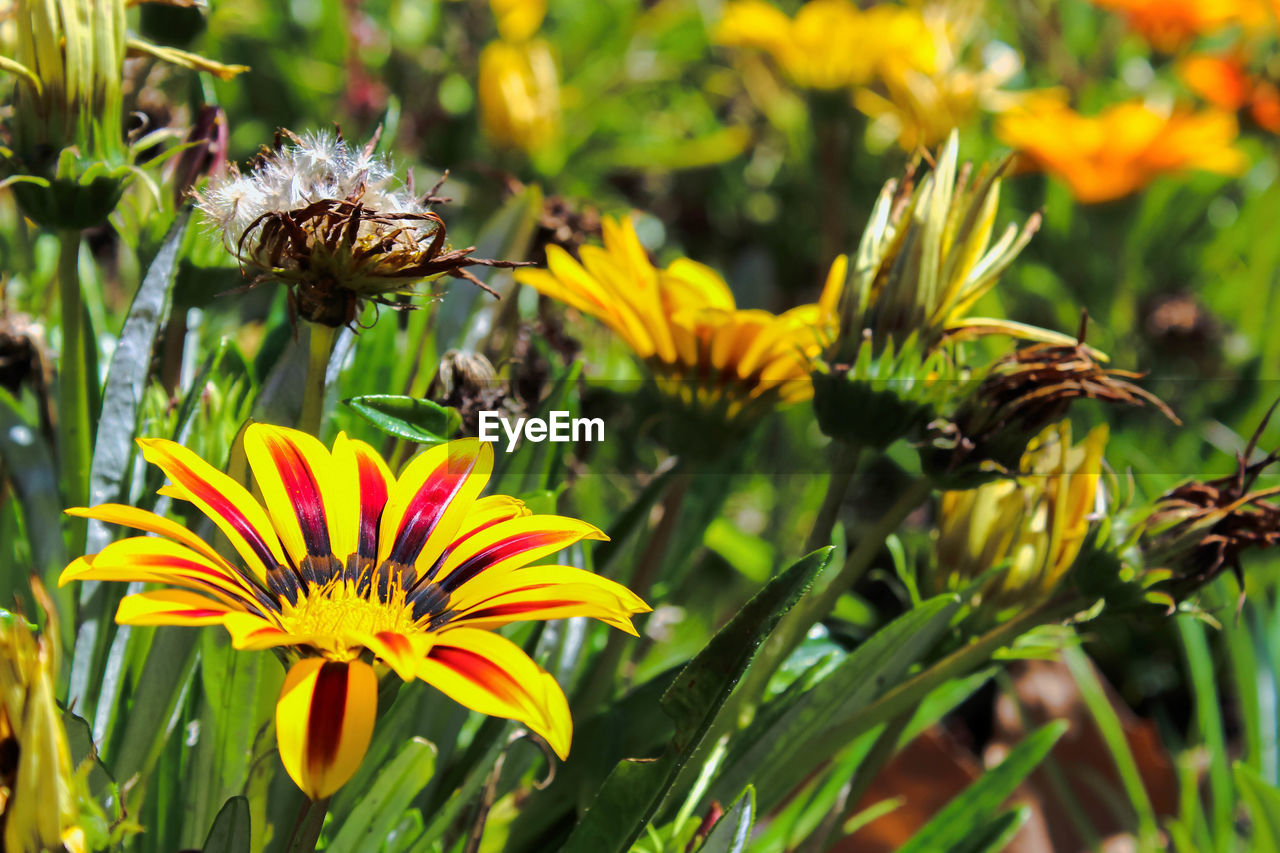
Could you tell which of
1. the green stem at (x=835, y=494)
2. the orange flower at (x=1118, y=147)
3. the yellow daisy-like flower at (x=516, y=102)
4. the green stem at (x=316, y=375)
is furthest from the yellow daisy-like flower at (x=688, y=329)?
the orange flower at (x=1118, y=147)

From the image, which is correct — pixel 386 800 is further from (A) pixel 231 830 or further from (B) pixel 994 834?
(B) pixel 994 834

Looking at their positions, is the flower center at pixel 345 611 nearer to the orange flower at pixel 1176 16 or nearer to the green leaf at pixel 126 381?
the green leaf at pixel 126 381

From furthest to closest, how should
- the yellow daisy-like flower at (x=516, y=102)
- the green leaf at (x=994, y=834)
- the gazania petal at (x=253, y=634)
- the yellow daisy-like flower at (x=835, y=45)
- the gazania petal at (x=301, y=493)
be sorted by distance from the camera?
the yellow daisy-like flower at (x=835, y=45) < the yellow daisy-like flower at (x=516, y=102) < the green leaf at (x=994, y=834) < the gazania petal at (x=301, y=493) < the gazania petal at (x=253, y=634)

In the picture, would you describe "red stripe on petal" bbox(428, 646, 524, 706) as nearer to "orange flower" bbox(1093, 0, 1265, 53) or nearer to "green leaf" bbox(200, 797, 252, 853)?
"green leaf" bbox(200, 797, 252, 853)

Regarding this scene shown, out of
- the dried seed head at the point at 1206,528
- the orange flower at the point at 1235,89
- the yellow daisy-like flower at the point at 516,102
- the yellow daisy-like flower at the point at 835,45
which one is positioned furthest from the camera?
the orange flower at the point at 1235,89

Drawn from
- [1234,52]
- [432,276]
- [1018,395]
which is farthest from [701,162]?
[432,276]

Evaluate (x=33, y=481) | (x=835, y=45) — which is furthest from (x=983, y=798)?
(x=835, y=45)

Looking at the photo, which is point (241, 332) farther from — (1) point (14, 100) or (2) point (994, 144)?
(2) point (994, 144)
